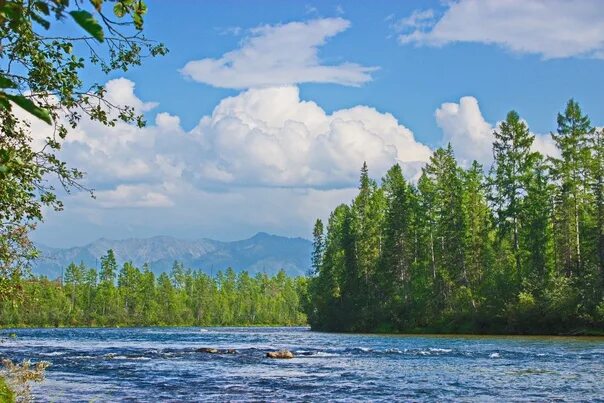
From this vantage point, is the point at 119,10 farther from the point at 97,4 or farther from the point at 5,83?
the point at 5,83

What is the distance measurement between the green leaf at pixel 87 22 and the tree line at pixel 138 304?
140 m

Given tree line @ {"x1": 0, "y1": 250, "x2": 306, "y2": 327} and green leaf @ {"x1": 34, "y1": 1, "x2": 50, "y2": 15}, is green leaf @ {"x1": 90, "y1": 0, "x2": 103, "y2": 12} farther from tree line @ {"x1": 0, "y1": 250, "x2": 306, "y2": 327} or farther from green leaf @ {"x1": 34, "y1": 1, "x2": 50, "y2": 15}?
tree line @ {"x1": 0, "y1": 250, "x2": 306, "y2": 327}

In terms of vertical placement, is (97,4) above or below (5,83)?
above

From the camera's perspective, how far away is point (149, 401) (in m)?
23.0

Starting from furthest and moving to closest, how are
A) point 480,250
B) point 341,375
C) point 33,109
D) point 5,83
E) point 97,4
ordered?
point 480,250, point 341,375, point 97,4, point 33,109, point 5,83

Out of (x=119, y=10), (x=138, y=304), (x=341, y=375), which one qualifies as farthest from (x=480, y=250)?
(x=138, y=304)

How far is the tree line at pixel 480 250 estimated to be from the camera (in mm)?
62031

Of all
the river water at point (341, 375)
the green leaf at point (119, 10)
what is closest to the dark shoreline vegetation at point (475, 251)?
the river water at point (341, 375)

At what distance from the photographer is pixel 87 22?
8.80 ft

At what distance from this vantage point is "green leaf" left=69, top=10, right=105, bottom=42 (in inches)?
105

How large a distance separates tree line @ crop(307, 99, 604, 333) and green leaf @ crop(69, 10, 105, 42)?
192 ft

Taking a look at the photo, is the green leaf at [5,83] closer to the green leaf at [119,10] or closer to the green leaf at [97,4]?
the green leaf at [97,4]

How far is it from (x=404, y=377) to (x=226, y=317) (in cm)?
15146

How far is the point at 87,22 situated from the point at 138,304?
168 metres
